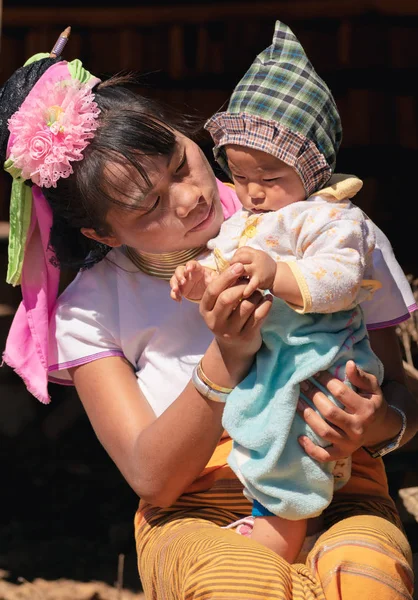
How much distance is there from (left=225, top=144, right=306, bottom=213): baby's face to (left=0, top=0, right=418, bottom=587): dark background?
2554 millimetres

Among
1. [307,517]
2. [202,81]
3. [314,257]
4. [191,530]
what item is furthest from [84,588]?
[202,81]

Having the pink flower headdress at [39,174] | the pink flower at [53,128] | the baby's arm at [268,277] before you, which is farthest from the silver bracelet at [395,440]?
the pink flower at [53,128]

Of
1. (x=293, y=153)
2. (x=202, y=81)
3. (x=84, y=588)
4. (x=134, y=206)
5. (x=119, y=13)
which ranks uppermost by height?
(x=293, y=153)

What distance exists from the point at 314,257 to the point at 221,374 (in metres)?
0.36

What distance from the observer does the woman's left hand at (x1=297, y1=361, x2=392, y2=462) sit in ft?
7.07

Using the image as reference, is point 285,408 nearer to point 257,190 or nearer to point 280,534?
point 280,534

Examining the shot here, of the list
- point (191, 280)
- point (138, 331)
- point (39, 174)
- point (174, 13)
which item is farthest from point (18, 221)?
point (174, 13)

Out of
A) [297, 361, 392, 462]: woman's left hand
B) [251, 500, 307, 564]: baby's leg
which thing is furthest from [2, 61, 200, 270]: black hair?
[251, 500, 307, 564]: baby's leg

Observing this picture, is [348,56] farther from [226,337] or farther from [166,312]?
[226,337]

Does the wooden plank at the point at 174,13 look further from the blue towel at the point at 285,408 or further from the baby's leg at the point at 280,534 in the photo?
the baby's leg at the point at 280,534

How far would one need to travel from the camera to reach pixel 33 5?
16.0 feet

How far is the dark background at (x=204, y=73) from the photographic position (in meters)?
4.76

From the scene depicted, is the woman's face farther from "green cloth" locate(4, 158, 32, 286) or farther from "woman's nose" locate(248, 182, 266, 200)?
"green cloth" locate(4, 158, 32, 286)

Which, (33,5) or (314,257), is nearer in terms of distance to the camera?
(314,257)
